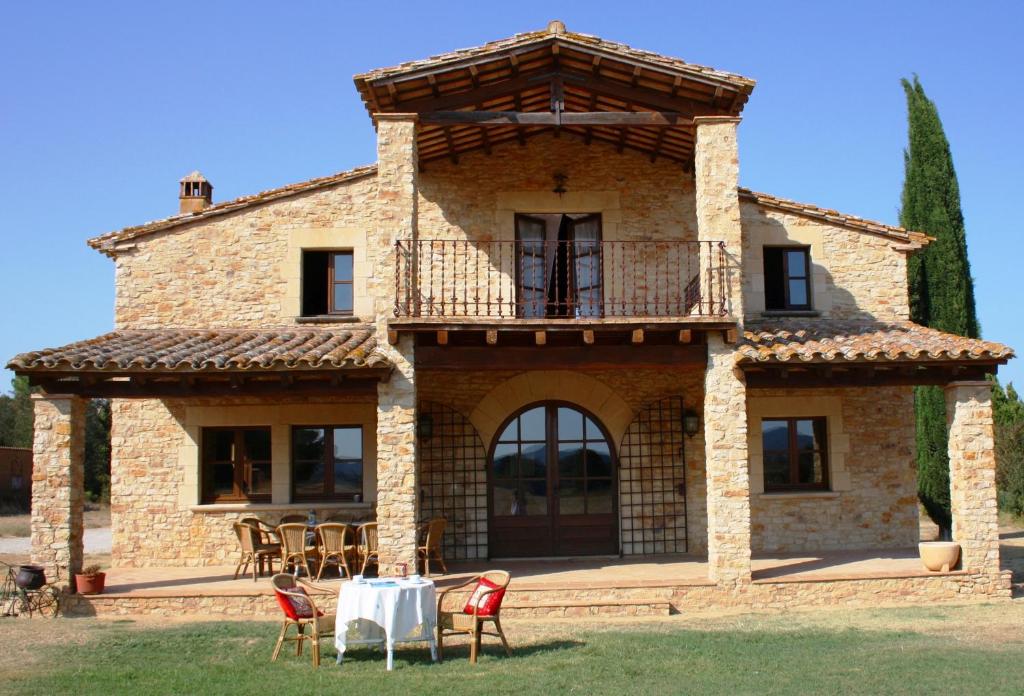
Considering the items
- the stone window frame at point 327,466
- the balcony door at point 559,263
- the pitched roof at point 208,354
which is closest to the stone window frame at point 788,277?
the balcony door at point 559,263

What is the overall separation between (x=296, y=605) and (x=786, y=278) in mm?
8859

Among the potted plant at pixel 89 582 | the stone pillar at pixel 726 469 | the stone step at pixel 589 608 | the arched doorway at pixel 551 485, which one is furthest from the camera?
the arched doorway at pixel 551 485

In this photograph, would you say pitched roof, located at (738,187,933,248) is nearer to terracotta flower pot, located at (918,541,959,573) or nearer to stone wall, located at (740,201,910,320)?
stone wall, located at (740,201,910,320)

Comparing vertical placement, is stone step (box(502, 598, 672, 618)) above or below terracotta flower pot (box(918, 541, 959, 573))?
below

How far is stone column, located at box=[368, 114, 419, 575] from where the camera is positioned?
35.6 ft

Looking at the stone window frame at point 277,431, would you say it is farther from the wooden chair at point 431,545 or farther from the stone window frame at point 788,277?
the stone window frame at point 788,277

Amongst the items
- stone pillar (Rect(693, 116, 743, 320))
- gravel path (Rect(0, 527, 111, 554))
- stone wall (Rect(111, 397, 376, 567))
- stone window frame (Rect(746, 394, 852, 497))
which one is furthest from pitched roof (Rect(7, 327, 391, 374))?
gravel path (Rect(0, 527, 111, 554))

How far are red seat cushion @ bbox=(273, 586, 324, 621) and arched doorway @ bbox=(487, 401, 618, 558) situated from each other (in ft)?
15.9

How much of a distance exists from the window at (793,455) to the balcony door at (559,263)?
3.20 m

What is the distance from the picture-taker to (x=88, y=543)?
65.0 feet

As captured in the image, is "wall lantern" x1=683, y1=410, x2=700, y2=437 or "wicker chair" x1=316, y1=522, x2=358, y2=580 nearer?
"wicker chair" x1=316, y1=522, x2=358, y2=580

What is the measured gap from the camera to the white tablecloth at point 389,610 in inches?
316

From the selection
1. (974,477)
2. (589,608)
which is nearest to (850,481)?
(974,477)

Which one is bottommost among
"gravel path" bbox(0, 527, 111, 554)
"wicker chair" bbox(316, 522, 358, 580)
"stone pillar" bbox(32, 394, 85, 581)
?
"gravel path" bbox(0, 527, 111, 554)
